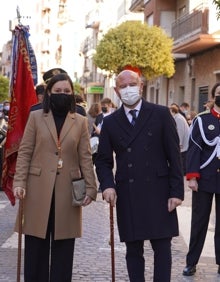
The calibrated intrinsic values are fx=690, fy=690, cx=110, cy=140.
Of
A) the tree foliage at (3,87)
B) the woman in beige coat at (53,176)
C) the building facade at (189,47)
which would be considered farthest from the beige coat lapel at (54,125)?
the tree foliage at (3,87)

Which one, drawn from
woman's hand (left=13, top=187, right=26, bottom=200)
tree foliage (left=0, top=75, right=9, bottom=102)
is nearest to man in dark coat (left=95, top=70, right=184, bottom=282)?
woman's hand (left=13, top=187, right=26, bottom=200)

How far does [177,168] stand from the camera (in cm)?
579

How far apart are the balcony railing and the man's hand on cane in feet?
72.5

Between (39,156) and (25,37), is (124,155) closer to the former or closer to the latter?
(39,156)

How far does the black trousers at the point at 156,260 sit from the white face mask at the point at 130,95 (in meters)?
1.19

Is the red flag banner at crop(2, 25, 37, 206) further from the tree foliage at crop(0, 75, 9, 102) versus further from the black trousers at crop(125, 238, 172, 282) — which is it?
the tree foliage at crop(0, 75, 9, 102)

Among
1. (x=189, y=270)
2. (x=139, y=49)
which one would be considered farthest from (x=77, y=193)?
(x=139, y=49)

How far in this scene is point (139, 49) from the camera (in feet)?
106

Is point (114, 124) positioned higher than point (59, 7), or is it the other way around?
point (59, 7)

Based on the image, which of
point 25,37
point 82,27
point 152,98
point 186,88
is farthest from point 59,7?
point 25,37

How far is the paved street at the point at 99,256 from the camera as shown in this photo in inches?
284

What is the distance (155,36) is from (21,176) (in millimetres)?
26446

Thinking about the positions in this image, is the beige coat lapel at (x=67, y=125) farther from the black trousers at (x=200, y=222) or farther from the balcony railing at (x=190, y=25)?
the balcony railing at (x=190, y=25)

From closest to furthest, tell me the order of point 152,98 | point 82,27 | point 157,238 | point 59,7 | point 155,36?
point 157,238 < point 155,36 < point 152,98 < point 82,27 < point 59,7
